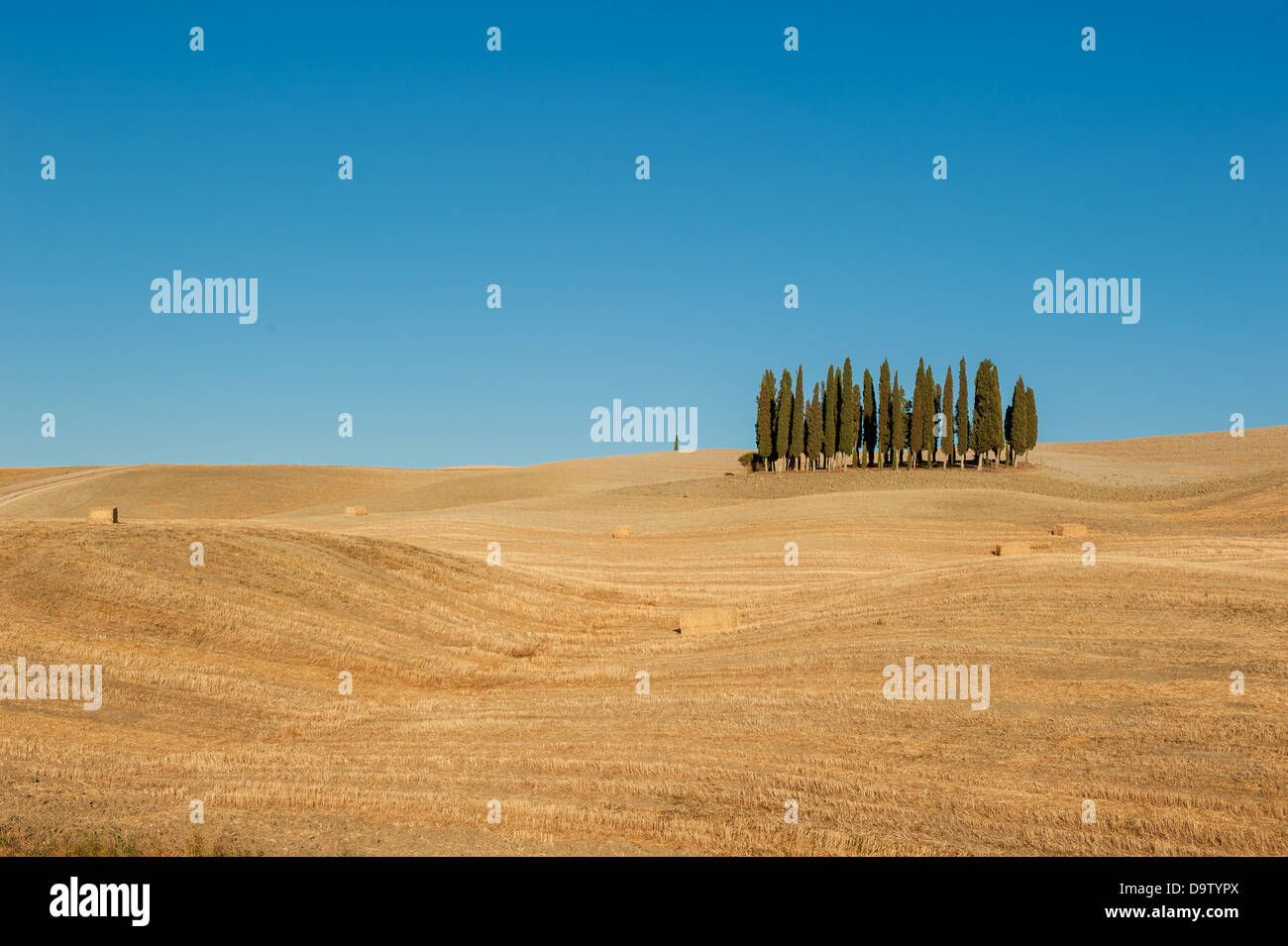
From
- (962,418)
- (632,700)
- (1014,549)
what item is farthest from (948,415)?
(632,700)

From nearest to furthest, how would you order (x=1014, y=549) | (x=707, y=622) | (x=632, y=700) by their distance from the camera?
(x=632, y=700) < (x=707, y=622) < (x=1014, y=549)

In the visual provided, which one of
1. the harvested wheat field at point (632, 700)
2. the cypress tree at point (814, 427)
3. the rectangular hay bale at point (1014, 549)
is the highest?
the cypress tree at point (814, 427)

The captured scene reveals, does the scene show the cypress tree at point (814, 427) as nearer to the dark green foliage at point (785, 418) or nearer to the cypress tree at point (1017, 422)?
the dark green foliage at point (785, 418)

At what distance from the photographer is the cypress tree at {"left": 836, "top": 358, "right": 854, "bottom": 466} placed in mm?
94375

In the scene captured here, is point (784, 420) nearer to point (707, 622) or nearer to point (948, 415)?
point (948, 415)

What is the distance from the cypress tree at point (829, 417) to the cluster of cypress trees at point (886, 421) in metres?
0.09

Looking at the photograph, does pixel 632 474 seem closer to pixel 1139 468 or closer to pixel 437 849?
pixel 1139 468

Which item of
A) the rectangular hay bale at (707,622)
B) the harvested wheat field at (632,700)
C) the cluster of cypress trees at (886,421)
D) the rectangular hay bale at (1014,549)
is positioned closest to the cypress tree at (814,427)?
the cluster of cypress trees at (886,421)

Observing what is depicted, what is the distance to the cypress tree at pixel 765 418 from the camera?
96.2m

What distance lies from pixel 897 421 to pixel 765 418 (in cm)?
1187

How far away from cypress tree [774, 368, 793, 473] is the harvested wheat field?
163 feet

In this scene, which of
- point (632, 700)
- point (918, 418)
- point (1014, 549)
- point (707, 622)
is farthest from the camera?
point (918, 418)

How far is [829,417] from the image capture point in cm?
9481
